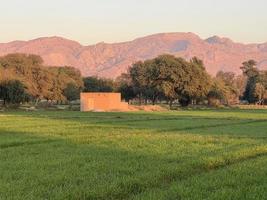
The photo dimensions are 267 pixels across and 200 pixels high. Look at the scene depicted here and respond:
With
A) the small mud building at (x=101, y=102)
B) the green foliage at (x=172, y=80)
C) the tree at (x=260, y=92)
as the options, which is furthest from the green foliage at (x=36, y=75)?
the tree at (x=260, y=92)

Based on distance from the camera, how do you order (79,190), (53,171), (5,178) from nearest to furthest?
(79,190)
(5,178)
(53,171)

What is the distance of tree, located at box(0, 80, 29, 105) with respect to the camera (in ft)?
350

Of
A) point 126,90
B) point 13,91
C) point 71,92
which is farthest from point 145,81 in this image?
point 13,91

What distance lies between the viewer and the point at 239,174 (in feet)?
53.8

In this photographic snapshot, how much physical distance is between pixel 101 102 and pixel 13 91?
1826cm

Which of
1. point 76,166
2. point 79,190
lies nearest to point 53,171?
point 76,166

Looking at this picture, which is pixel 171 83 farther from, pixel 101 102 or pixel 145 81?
pixel 101 102

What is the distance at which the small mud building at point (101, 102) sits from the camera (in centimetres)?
10800

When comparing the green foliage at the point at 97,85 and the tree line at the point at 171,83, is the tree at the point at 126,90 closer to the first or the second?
the tree line at the point at 171,83

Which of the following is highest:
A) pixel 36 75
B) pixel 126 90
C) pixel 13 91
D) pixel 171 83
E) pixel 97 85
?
pixel 36 75

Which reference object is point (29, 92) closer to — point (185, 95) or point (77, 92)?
point (77, 92)

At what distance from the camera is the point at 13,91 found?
107 meters

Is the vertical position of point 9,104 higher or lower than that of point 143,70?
lower

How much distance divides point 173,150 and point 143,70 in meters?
110
